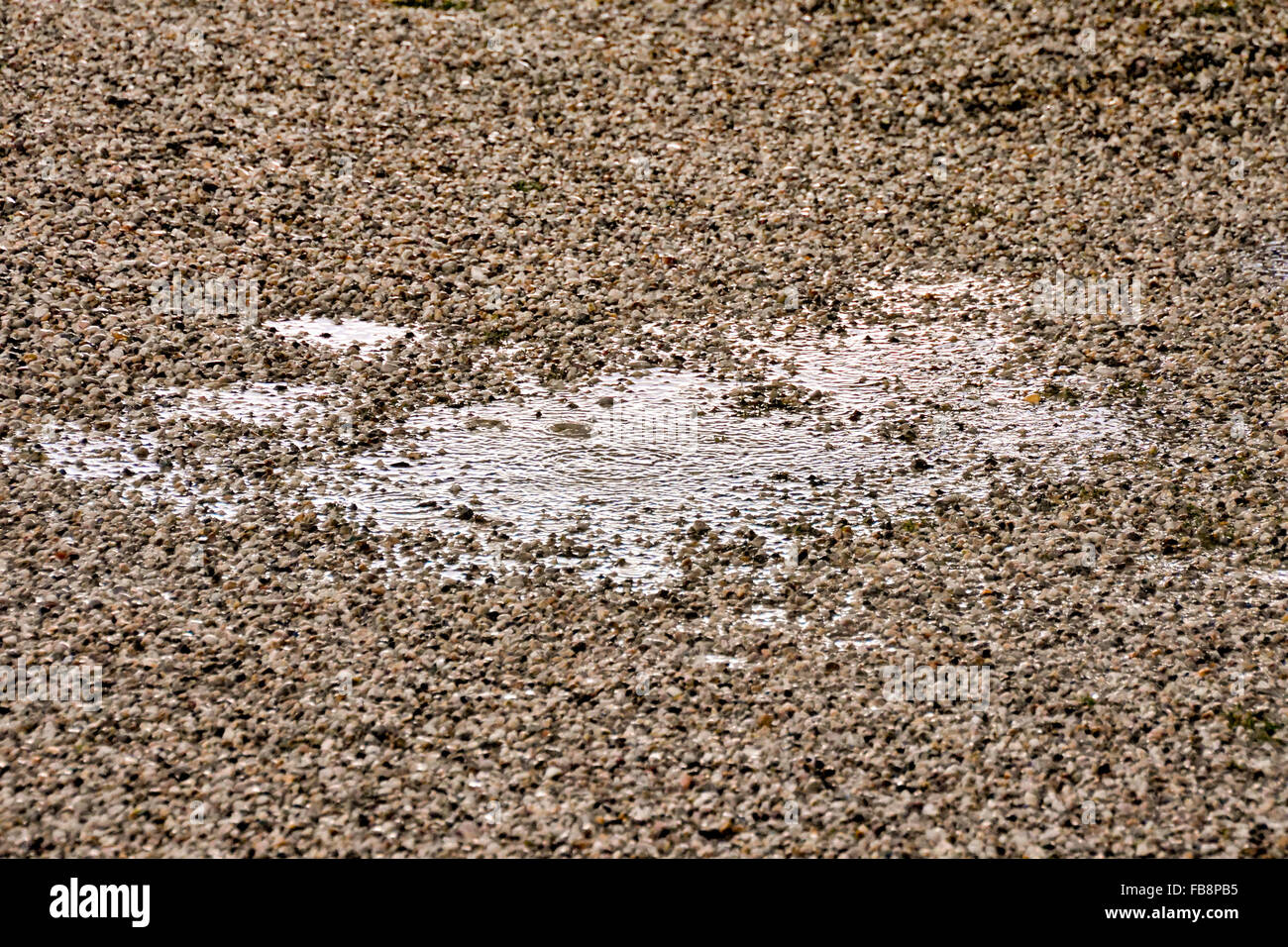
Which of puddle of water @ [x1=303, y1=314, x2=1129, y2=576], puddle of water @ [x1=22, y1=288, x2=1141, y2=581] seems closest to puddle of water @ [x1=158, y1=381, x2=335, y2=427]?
puddle of water @ [x1=22, y1=288, x2=1141, y2=581]

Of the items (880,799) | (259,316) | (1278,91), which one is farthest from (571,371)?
(1278,91)

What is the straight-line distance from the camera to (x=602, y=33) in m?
7.81

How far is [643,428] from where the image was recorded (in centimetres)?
533

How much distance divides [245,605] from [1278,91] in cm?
668

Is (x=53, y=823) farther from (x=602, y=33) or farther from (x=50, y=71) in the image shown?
(x=602, y=33)

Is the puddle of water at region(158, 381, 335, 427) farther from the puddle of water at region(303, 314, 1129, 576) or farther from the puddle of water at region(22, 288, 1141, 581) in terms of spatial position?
the puddle of water at region(303, 314, 1129, 576)

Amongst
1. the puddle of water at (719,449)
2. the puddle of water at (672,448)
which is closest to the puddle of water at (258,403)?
the puddle of water at (672,448)

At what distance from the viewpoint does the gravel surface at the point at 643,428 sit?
3.72m

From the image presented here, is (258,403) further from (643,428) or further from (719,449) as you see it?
(719,449)

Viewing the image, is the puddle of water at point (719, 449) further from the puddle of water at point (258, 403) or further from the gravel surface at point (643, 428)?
the puddle of water at point (258, 403)

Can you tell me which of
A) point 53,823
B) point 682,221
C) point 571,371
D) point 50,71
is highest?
point 50,71

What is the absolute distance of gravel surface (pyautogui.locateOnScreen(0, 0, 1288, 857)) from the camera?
12.2 feet

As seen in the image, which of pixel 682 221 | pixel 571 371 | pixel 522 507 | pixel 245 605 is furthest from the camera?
pixel 682 221
